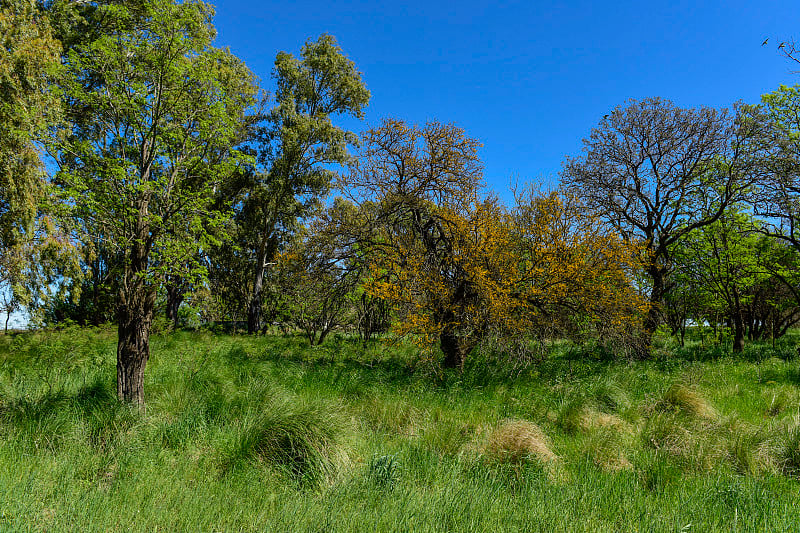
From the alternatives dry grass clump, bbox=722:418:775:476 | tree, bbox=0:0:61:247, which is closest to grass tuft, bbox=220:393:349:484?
dry grass clump, bbox=722:418:775:476

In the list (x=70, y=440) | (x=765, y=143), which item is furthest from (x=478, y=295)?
(x=765, y=143)

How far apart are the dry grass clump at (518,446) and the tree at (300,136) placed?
53.0 feet

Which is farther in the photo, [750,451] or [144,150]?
[144,150]

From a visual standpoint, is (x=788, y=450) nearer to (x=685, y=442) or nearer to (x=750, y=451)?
(x=750, y=451)

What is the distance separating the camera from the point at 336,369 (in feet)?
26.6

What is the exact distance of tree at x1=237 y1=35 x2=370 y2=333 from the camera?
18859 millimetres

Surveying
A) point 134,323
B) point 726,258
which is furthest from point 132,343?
point 726,258

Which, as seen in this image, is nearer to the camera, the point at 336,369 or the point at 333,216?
the point at 336,369

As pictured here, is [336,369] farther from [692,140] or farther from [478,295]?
[692,140]

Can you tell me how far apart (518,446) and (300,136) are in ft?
59.0

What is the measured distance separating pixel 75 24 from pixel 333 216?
555 inches

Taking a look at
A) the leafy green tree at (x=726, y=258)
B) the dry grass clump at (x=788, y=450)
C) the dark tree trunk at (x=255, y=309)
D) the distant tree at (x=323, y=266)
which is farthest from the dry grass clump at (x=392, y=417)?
the dark tree trunk at (x=255, y=309)

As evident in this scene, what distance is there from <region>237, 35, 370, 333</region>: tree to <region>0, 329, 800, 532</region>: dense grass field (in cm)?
1350

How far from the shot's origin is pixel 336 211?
998 centimetres
